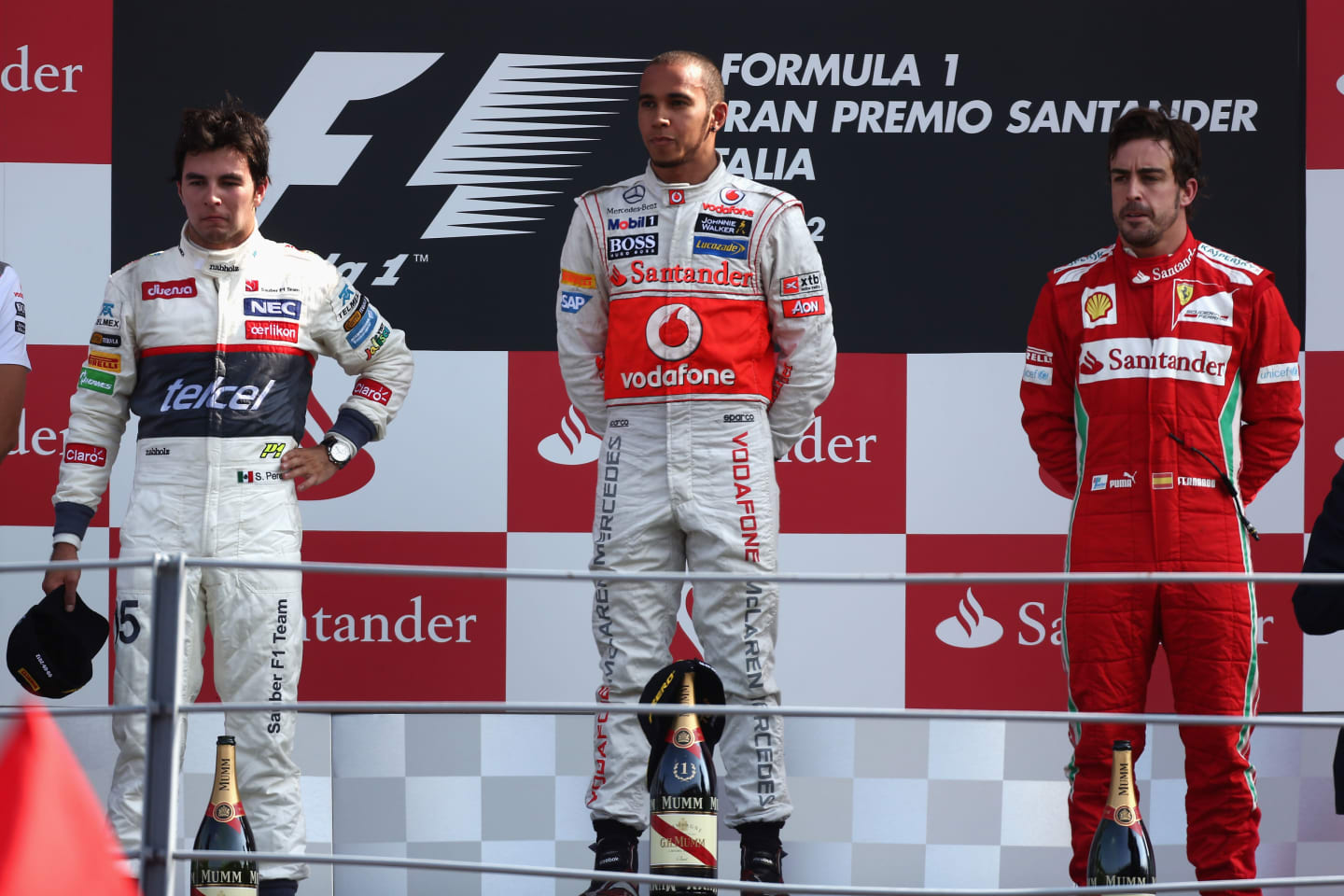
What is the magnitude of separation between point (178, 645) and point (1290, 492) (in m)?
2.54

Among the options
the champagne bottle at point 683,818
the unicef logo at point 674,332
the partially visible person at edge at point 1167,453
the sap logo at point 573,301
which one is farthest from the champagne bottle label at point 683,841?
the sap logo at point 573,301

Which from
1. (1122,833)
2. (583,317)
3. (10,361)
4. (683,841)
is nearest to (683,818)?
(683,841)

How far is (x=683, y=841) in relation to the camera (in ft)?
6.23

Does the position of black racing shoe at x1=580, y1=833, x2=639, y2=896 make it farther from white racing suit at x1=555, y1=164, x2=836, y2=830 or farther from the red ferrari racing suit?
the red ferrari racing suit

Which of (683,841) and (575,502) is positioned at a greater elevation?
(575,502)

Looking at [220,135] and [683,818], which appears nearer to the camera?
[683,818]

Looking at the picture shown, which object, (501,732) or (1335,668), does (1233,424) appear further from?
(501,732)

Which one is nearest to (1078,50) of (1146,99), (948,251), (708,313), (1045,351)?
(1146,99)

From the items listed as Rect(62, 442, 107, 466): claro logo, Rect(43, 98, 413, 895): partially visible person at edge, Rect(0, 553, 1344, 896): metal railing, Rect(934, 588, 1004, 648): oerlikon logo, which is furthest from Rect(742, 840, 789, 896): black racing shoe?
Rect(62, 442, 107, 466): claro logo

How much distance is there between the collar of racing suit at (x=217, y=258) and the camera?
2615mm

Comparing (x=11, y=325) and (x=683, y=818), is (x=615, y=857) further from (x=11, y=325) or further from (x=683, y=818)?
(x=11, y=325)

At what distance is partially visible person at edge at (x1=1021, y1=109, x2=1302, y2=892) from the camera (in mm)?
2424

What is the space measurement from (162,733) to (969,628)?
6.95 feet

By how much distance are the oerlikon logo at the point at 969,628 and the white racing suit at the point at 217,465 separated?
4.69 ft
